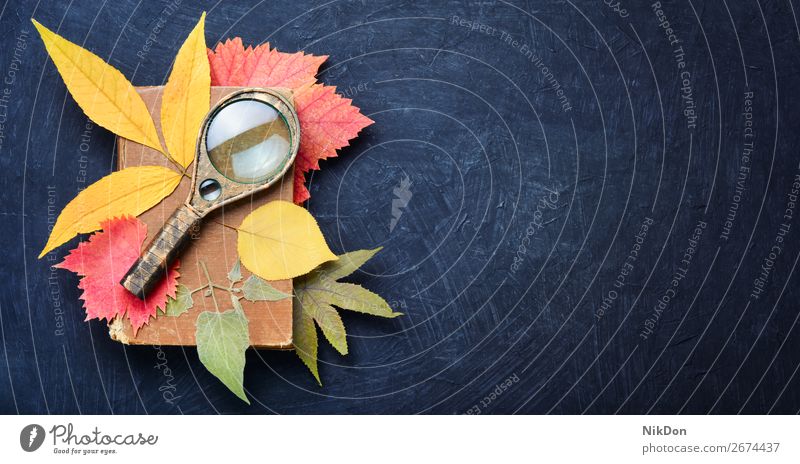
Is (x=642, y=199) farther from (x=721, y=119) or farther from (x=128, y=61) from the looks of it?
(x=128, y=61)

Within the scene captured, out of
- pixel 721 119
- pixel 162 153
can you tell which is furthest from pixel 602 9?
pixel 162 153

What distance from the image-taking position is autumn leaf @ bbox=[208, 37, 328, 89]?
A: 1.01m

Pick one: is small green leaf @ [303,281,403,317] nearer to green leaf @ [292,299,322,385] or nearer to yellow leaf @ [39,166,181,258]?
green leaf @ [292,299,322,385]

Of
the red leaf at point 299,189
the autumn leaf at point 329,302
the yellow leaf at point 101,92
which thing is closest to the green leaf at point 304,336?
the autumn leaf at point 329,302

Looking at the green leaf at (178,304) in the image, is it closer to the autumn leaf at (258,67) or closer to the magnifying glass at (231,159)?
the magnifying glass at (231,159)

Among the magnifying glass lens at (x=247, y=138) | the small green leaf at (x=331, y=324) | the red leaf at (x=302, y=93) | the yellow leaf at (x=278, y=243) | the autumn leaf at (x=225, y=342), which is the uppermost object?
the red leaf at (x=302, y=93)

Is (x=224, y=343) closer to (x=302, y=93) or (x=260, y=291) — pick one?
(x=260, y=291)

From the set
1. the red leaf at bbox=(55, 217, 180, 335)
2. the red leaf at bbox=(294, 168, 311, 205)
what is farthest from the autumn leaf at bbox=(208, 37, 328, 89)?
the red leaf at bbox=(55, 217, 180, 335)

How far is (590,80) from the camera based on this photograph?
105 centimetres

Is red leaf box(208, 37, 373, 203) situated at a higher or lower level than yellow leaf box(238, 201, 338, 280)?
higher

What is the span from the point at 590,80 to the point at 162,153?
540 mm

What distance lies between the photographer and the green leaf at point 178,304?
0.98m

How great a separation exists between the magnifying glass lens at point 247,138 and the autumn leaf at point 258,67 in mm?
61

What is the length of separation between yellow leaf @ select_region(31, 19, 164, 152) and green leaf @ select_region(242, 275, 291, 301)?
0.63ft
